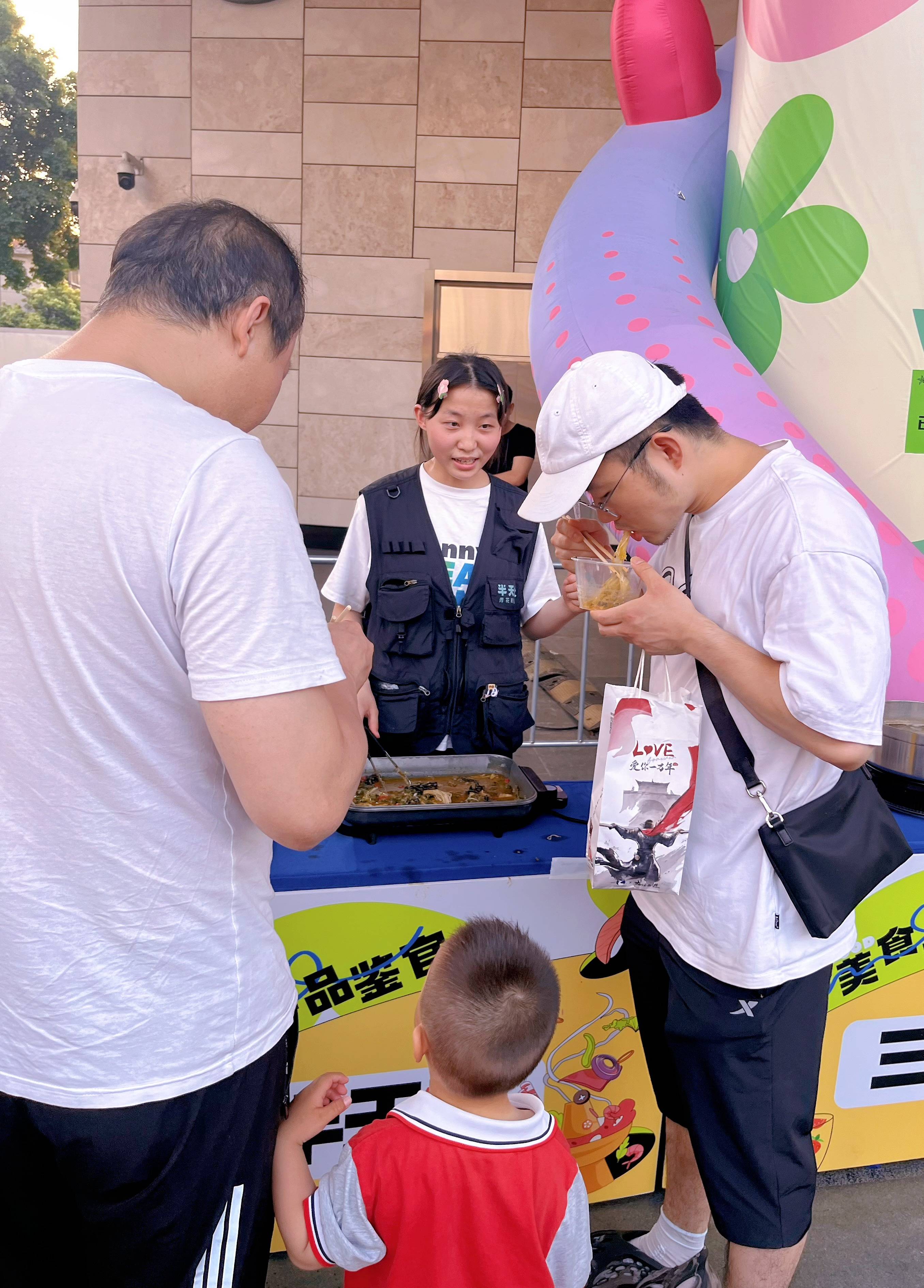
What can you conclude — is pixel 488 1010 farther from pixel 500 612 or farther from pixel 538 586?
pixel 538 586

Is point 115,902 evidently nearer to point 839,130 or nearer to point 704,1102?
point 704,1102

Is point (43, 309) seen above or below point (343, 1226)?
above

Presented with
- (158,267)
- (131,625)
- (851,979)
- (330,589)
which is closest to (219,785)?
(131,625)

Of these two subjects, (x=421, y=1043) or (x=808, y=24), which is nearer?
(x=421, y=1043)

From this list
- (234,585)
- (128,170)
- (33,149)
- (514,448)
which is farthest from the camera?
(33,149)

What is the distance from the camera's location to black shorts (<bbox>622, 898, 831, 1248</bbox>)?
161 centimetres

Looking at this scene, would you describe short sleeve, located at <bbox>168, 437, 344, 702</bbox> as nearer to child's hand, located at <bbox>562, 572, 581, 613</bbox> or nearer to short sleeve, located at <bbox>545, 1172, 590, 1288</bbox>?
short sleeve, located at <bbox>545, 1172, 590, 1288</bbox>

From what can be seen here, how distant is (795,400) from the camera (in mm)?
2701

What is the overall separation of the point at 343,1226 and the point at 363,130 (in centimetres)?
891

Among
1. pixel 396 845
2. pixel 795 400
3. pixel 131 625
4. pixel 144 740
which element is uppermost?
pixel 795 400

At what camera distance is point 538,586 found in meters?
2.76

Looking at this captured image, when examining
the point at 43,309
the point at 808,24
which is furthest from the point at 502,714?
the point at 43,309

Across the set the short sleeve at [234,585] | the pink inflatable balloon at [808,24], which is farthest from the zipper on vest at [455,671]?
the pink inflatable balloon at [808,24]

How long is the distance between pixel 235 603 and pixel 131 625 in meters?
0.12
